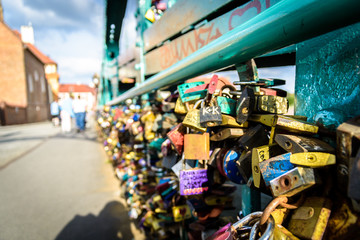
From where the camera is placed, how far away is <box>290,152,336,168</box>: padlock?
43 centimetres

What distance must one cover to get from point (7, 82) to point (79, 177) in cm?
2364

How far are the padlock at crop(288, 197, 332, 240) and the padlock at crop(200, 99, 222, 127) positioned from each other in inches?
12.3

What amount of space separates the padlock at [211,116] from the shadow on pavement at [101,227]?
199 centimetres

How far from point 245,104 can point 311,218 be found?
1.04 ft

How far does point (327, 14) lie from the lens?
1.32 feet

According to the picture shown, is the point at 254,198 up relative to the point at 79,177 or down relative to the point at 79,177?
up

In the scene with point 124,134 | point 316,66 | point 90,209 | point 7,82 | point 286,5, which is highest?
point 7,82

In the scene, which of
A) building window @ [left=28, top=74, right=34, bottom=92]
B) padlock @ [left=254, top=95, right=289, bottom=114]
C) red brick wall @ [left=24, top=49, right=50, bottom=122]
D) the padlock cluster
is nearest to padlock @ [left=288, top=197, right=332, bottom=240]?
the padlock cluster

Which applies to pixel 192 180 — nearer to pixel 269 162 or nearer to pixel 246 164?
pixel 246 164

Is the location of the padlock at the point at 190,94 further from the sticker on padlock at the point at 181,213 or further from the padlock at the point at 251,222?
the sticker on padlock at the point at 181,213

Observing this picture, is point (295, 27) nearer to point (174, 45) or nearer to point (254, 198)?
point (254, 198)

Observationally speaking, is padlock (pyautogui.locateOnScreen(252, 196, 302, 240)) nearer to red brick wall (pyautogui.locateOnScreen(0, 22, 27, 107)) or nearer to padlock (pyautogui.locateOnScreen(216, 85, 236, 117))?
padlock (pyautogui.locateOnScreen(216, 85, 236, 117))

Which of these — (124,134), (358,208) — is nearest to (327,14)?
(358,208)

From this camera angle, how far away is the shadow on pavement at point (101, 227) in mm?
2264
